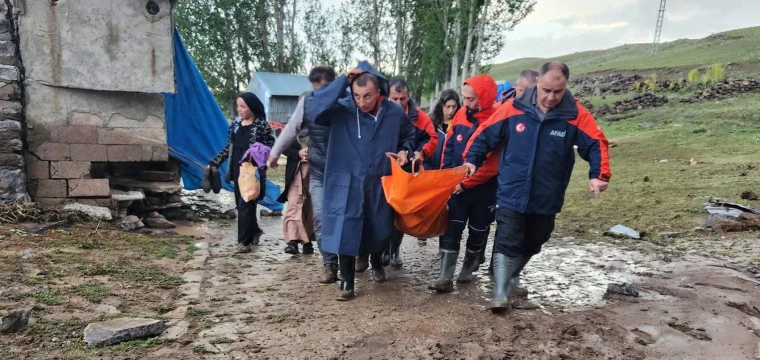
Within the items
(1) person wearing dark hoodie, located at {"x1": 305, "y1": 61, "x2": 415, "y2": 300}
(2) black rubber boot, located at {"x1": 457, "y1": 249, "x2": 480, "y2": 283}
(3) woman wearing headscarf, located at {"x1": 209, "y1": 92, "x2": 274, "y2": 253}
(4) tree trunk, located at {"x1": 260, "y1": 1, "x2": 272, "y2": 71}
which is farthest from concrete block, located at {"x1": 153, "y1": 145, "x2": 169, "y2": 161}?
(4) tree trunk, located at {"x1": 260, "y1": 1, "x2": 272, "y2": 71}

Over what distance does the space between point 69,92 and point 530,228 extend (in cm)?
530

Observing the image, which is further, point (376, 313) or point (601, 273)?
point (601, 273)

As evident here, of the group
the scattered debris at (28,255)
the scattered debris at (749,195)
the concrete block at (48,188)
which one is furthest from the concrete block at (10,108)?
the scattered debris at (749,195)

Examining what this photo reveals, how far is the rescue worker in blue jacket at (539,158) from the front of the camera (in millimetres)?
3506

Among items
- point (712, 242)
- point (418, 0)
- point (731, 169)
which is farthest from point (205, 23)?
point (712, 242)

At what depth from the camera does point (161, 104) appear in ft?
22.2

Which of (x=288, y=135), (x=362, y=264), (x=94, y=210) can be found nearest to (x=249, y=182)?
(x=288, y=135)

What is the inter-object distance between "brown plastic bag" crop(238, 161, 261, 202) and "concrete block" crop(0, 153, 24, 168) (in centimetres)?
242

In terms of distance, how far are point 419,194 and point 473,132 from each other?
0.85 m

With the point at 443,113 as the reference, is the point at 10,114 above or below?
below

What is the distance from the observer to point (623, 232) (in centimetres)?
614

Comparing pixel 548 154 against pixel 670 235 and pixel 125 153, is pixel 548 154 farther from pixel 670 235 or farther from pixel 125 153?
pixel 125 153

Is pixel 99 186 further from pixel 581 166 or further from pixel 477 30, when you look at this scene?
pixel 477 30

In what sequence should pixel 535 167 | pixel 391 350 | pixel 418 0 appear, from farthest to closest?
pixel 418 0 < pixel 535 167 < pixel 391 350
